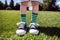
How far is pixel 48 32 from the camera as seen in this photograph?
2.87 m

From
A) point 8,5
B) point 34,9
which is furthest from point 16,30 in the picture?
point 8,5

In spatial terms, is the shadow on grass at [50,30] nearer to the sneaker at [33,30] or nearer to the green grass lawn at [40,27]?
the green grass lawn at [40,27]

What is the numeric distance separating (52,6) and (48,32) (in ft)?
6.54

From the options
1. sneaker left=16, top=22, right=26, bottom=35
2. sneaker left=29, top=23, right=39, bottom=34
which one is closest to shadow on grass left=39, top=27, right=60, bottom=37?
A: sneaker left=29, top=23, right=39, bottom=34

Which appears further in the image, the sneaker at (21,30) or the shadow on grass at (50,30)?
the shadow on grass at (50,30)

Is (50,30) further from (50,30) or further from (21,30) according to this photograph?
(21,30)

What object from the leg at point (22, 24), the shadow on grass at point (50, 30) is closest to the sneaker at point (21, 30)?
the leg at point (22, 24)

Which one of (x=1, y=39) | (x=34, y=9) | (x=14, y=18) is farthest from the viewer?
(x=14, y=18)

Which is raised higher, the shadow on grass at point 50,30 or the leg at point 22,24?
the leg at point 22,24

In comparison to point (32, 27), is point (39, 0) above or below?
above

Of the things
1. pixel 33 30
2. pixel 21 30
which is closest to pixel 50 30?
pixel 33 30

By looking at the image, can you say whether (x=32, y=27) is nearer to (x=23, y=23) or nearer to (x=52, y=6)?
(x=23, y=23)

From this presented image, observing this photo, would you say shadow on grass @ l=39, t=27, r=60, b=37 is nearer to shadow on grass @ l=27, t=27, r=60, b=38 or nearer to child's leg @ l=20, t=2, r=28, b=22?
shadow on grass @ l=27, t=27, r=60, b=38

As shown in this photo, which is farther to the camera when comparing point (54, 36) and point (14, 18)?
point (14, 18)
